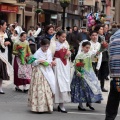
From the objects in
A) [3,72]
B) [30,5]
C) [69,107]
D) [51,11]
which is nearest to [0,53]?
[3,72]

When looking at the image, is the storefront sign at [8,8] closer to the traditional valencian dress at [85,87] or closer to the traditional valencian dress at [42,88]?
the traditional valencian dress at [85,87]

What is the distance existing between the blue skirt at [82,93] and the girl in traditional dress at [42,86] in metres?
0.47

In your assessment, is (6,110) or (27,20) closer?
(6,110)

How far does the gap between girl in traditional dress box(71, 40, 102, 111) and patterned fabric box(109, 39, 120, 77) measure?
2447mm

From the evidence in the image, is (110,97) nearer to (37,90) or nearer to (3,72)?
(37,90)

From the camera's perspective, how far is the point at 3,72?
36.7 feet

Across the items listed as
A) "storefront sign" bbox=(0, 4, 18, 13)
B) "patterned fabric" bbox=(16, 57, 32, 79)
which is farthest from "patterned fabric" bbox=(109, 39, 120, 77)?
"storefront sign" bbox=(0, 4, 18, 13)

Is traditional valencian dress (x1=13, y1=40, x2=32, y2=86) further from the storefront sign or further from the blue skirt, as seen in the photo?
the storefront sign

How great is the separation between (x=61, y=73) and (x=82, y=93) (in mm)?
563

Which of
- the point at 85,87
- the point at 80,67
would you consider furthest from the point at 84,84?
the point at 80,67

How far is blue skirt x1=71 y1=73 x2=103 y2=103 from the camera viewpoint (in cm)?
894

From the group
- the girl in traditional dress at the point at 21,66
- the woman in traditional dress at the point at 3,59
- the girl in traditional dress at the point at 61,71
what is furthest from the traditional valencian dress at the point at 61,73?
the girl in traditional dress at the point at 21,66

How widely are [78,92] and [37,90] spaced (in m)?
0.85

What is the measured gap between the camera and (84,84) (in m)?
8.99
